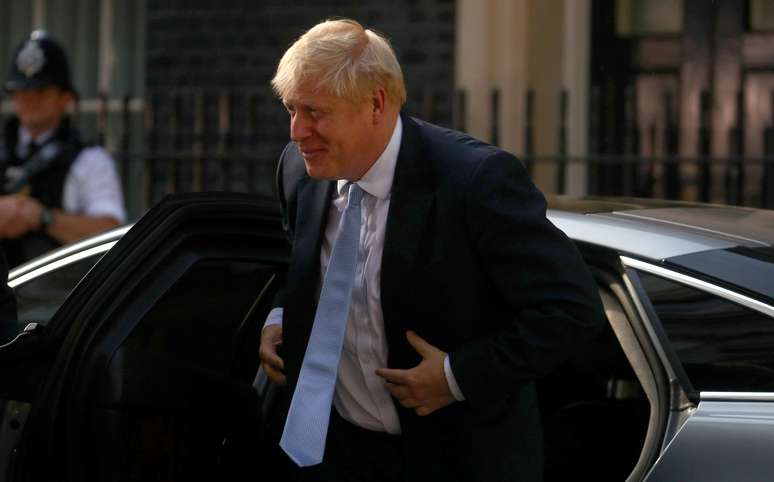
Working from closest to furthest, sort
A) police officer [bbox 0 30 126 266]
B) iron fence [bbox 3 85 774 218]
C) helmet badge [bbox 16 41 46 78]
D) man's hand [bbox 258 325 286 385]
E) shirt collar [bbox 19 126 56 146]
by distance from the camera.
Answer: man's hand [bbox 258 325 286 385]
police officer [bbox 0 30 126 266]
shirt collar [bbox 19 126 56 146]
helmet badge [bbox 16 41 46 78]
iron fence [bbox 3 85 774 218]

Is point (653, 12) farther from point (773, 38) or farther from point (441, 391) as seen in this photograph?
point (441, 391)

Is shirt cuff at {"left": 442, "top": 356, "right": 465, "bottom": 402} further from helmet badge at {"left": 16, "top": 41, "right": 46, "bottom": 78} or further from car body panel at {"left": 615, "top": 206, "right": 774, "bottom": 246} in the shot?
helmet badge at {"left": 16, "top": 41, "right": 46, "bottom": 78}

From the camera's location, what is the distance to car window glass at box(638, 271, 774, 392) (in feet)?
9.20

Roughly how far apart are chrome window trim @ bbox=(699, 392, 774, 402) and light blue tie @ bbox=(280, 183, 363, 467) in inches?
25.9

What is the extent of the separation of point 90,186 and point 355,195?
8.89 feet

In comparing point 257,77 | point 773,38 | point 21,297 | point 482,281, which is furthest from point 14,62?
point 773,38

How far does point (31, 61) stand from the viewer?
5.66 metres

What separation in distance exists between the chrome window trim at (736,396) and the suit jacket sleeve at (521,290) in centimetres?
26

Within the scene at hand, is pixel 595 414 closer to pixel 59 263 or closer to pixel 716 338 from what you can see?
pixel 716 338

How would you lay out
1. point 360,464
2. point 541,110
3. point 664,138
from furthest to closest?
point 541,110, point 664,138, point 360,464

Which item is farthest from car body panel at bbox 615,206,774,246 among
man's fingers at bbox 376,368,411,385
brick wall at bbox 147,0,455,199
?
brick wall at bbox 147,0,455,199

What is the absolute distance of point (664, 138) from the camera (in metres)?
7.26

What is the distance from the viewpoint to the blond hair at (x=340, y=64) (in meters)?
2.71

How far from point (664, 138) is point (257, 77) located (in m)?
2.45
